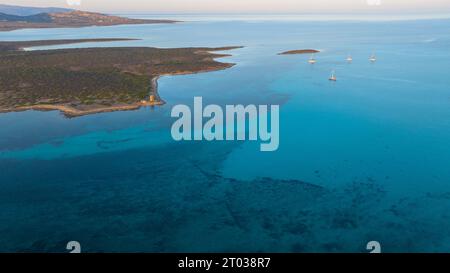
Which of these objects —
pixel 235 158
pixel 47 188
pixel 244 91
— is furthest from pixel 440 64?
pixel 47 188

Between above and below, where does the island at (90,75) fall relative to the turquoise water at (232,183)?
above

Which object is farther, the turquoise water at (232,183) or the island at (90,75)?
the island at (90,75)

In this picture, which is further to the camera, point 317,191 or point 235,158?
point 235,158

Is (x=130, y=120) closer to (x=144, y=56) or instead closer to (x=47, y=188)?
(x=47, y=188)
